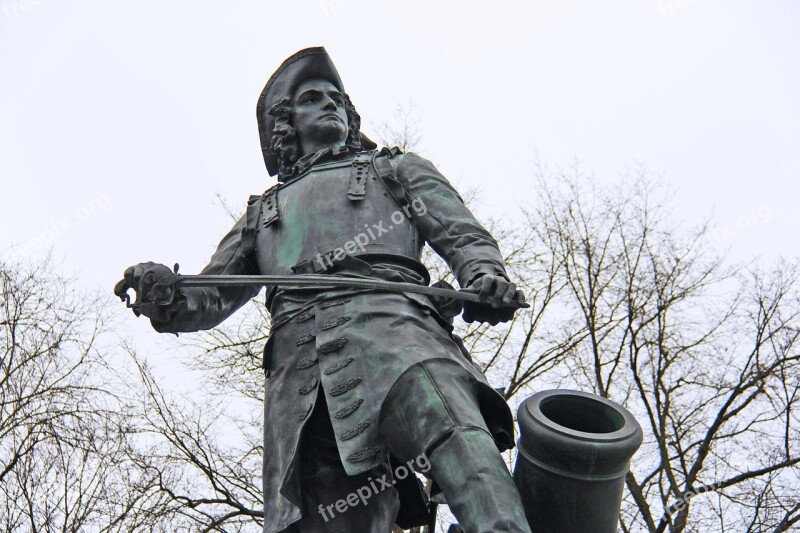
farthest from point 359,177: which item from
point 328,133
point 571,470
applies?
point 571,470

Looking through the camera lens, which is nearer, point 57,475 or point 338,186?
point 338,186

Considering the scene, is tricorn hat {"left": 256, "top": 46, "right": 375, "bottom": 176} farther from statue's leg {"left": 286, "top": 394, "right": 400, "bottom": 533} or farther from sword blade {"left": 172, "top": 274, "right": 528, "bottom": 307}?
statue's leg {"left": 286, "top": 394, "right": 400, "bottom": 533}

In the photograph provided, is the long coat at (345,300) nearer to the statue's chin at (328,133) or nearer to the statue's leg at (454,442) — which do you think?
the statue's leg at (454,442)

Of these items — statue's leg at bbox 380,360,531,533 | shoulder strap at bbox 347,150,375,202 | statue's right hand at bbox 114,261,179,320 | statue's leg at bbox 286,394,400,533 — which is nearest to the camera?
statue's leg at bbox 380,360,531,533

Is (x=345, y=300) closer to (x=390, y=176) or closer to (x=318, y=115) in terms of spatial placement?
(x=390, y=176)


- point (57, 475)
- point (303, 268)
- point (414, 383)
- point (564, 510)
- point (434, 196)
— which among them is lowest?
point (564, 510)

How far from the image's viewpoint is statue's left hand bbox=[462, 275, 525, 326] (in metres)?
4.12

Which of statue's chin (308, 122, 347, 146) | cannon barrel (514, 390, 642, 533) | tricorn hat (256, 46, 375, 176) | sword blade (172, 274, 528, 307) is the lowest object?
cannon barrel (514, 390, 642, 533)

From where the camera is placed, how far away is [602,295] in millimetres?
12781

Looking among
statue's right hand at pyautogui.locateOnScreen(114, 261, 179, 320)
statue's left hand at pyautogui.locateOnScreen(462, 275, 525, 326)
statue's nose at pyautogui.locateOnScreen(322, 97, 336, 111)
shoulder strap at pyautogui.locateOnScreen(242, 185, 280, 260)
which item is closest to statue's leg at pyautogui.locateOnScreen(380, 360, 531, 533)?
statue's left hand at pyautogui.locateOnScreen(462, 275, 525, 326)

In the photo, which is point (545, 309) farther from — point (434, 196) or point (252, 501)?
point (434, 196)

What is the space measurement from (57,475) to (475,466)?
769 centimetres

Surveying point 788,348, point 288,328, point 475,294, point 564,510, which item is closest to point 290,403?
point 288,328

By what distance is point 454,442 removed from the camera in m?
3.77
